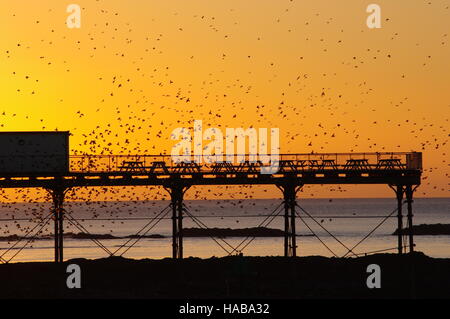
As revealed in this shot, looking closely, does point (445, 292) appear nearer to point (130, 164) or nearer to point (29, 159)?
point (130, 164)

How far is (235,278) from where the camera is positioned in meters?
59.6

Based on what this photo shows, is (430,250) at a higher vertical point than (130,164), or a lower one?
lower

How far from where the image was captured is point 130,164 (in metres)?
66.2

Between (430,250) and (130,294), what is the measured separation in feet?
239

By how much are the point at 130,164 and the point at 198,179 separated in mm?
4019

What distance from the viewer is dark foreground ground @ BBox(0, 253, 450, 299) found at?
195 feet

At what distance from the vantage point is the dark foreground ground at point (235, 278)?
59406 mm

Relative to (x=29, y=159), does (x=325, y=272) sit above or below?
below

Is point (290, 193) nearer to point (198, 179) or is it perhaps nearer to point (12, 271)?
point (198, 179)
